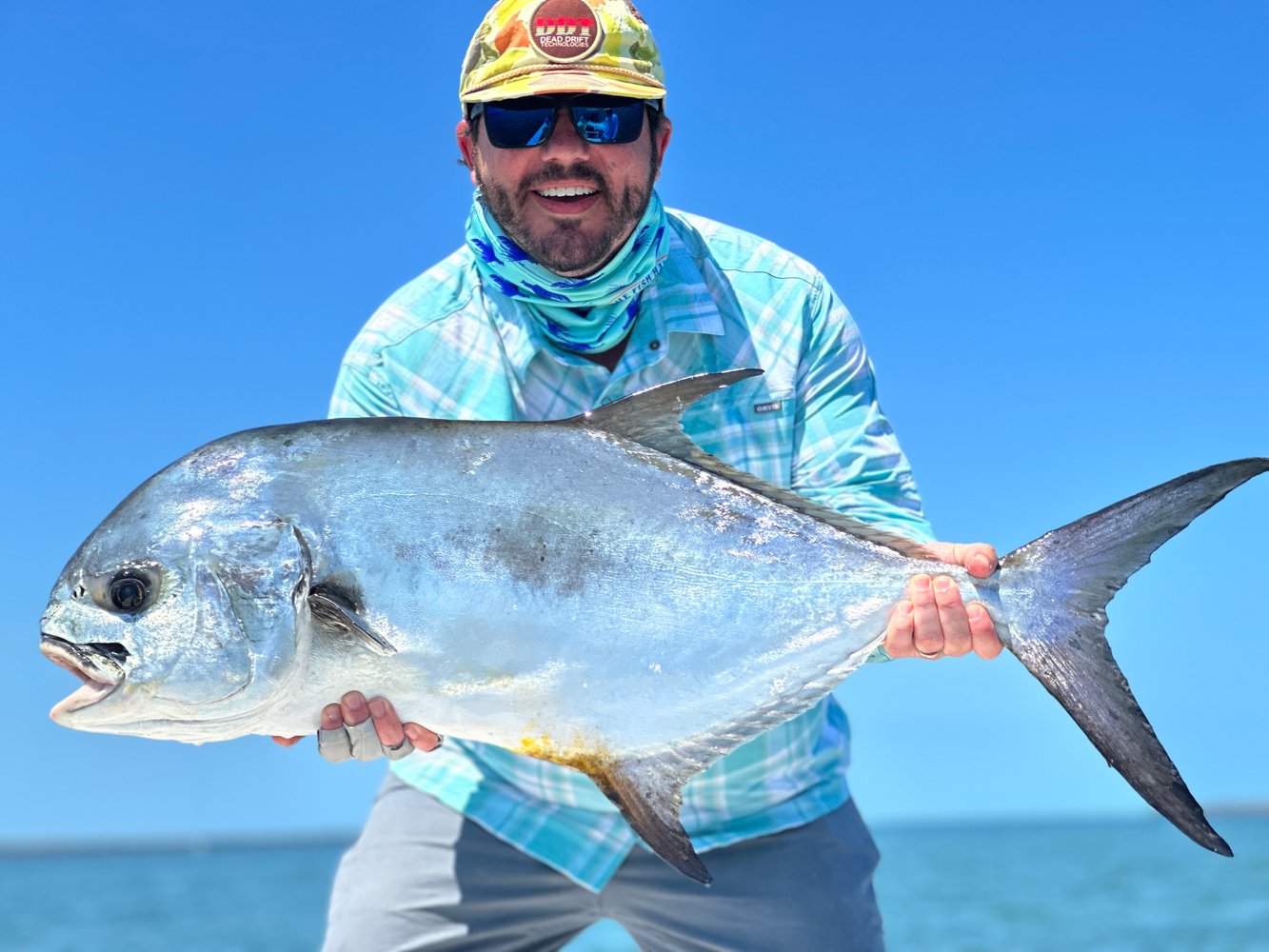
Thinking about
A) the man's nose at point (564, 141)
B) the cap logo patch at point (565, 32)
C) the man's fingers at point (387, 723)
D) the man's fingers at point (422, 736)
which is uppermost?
the cap logo patch at point (565, 32)

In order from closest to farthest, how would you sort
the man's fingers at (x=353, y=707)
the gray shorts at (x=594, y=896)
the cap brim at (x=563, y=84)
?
the man's fingers at (x=353, y=707), the cap brim at (x=563, y=84), the gray shorts at (x=594, y=896)

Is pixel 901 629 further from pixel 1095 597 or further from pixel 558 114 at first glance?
pixel 558 114

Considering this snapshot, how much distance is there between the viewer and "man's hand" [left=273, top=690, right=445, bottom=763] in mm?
2801

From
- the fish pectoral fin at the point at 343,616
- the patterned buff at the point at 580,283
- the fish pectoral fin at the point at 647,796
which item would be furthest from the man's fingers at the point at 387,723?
the patterned buff at the point at 580,283

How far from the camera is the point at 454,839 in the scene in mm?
3816

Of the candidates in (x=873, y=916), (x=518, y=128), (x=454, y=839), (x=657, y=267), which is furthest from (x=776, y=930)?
(x=518, y=128)

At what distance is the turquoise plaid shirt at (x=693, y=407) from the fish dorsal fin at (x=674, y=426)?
0.65 meters

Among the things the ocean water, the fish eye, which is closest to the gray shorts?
the fish eye

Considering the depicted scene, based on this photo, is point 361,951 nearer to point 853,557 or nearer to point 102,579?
point 102,579

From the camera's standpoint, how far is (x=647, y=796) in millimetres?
2846

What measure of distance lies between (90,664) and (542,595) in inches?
35.5

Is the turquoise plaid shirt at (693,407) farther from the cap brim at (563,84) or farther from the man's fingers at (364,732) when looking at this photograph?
the man's fingers at (364,732)

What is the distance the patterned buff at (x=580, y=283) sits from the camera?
3.58 meters

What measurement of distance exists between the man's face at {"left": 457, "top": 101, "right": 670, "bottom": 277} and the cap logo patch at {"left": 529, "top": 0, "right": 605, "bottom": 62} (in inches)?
6.9
